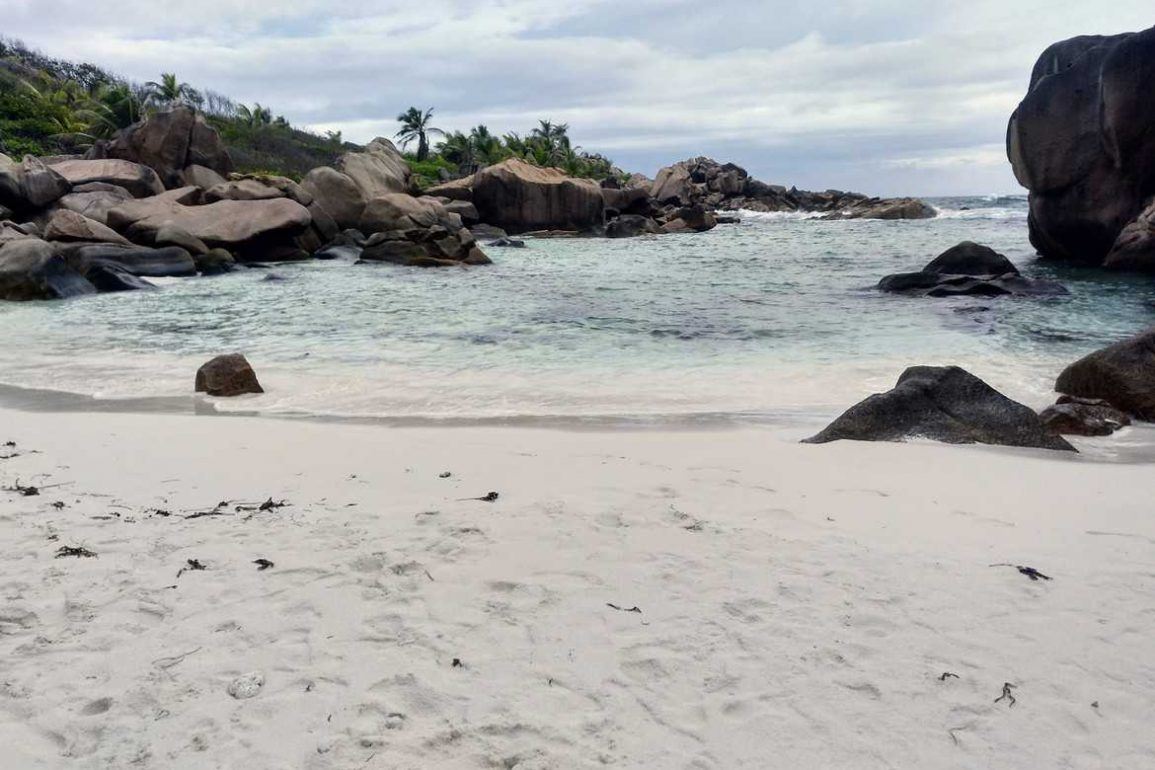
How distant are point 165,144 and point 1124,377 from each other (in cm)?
3150

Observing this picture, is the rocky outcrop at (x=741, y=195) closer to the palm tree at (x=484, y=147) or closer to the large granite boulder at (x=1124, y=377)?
the palm tree at (x=484, y=147)

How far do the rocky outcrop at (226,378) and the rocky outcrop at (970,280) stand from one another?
1238 cm

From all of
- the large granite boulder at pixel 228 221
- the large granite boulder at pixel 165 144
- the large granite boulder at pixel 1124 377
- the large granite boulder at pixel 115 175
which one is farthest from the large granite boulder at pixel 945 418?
the large granite boulder at pixel 165 144

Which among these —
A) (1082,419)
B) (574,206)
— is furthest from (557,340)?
(574,206)

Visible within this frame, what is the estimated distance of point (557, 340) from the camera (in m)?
10.4

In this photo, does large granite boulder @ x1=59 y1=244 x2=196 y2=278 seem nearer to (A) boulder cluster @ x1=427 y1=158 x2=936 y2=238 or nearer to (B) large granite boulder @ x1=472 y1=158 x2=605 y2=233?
(A) boulder cluster @ x1=427 y1=158 x2=936 y2=238

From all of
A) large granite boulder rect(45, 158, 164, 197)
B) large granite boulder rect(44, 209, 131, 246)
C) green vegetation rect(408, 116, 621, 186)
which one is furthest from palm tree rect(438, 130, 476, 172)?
large granite boulder rect(44, 209, 131, 246)

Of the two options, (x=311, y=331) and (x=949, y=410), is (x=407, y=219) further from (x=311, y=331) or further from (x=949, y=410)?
(x=949, y=410)

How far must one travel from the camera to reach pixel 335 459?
4.89m

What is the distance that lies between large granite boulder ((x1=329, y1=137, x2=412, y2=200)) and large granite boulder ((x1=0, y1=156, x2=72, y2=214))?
853 centimetres

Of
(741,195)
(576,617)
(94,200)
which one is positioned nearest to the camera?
(576,617)

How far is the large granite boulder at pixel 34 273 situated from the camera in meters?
14.4

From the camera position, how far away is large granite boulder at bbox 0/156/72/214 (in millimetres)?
21109

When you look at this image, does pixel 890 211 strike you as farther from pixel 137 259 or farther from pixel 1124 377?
pixel 1124 377
